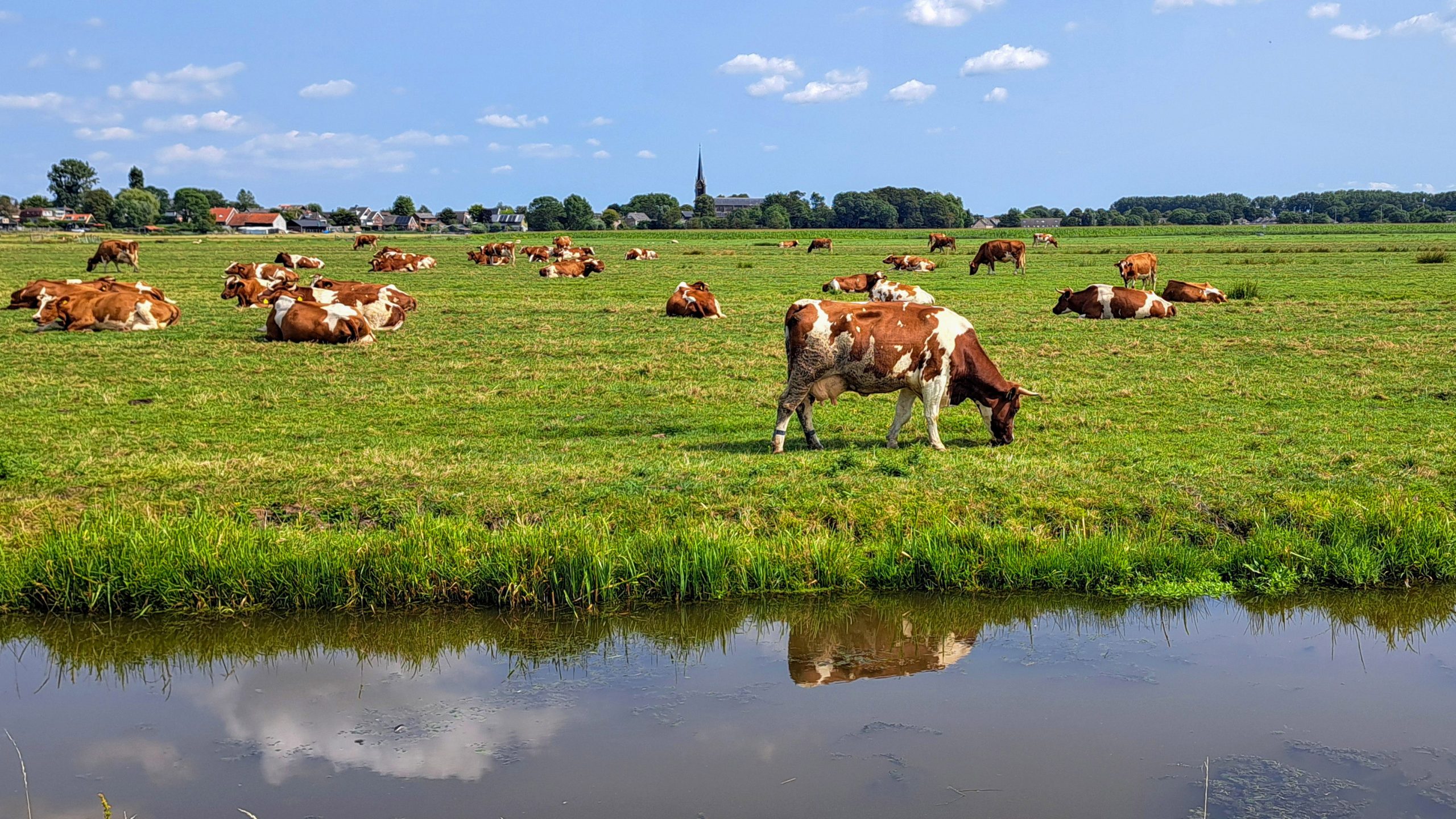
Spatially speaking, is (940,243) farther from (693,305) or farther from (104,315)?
(104,315)

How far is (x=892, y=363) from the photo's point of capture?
511 inches

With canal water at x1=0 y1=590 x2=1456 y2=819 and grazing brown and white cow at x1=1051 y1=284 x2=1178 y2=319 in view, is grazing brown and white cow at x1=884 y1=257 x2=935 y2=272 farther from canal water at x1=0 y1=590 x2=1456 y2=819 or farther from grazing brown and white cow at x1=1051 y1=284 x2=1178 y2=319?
canal water at x1=0 y1=590 x2=1456 y2=819

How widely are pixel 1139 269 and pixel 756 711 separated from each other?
111 feet

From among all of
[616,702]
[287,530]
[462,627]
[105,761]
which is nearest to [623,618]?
[462,627]

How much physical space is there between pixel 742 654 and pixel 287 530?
13.8ft

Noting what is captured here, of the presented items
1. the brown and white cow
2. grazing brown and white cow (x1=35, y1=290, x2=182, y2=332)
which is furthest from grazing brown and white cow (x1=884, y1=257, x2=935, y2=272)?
grazing brown and white cow (x1=35, y1=290, x2=182, y2=332)

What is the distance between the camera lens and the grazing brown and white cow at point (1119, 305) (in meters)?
27.0

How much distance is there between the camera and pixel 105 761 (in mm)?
6730

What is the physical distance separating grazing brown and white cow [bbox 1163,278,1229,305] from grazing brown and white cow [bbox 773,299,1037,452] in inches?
727

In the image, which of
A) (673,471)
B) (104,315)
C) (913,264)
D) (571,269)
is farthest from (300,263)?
(673,471)

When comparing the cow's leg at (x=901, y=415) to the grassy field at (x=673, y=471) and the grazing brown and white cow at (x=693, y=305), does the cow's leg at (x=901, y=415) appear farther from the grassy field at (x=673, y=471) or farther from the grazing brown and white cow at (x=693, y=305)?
the grazing brown and white cow at (x=693, y=305)

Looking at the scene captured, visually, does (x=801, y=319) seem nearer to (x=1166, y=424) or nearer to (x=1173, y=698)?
(x=1166, y=424)

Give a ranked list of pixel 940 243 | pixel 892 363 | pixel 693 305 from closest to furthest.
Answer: pixel 892 363 < pixel 693 305 < pixel 940 243

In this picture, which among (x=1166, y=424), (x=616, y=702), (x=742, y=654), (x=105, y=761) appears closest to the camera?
(x=105, y=761)
